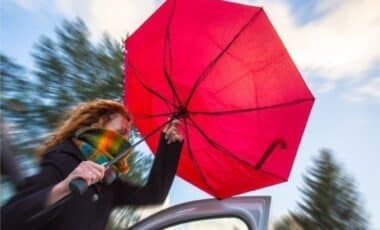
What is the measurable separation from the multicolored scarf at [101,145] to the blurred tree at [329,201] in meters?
18.8

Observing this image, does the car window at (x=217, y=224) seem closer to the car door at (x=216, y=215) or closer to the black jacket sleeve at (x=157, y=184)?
the car door at (x=216, y=215)

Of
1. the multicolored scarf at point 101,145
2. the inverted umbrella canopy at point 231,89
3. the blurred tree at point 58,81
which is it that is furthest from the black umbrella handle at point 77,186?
the blurred tree at point 58,81

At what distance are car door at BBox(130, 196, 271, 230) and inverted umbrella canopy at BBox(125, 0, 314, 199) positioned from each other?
562 mm

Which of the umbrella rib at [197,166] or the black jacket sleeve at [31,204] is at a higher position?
the umbrella rib at [197,166]

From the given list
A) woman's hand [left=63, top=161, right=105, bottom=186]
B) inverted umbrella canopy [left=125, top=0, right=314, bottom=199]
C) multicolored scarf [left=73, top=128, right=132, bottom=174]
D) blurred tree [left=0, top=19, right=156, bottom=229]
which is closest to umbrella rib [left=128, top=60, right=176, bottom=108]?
inverted umbrella canopy [left=125, top=0, right=314, bottom=199]

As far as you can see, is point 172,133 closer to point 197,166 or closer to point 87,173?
point 197,166

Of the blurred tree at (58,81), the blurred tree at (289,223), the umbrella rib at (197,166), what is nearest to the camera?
the umbrella rib at (197,166)

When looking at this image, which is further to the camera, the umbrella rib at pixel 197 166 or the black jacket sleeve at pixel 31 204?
the umbrella rib at pixel 197 166

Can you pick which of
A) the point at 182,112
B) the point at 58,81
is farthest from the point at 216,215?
the point at 58,81

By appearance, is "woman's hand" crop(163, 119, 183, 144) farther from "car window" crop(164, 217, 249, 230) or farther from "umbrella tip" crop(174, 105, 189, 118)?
"car window" crop(164, 217, 249, 230)

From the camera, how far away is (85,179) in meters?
1.54

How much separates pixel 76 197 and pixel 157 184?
0.60m

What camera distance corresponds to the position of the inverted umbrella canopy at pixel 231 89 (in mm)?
2607

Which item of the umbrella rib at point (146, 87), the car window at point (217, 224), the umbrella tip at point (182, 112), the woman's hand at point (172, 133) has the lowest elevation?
the car window at point (217, 224)
